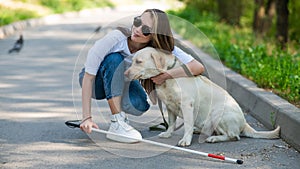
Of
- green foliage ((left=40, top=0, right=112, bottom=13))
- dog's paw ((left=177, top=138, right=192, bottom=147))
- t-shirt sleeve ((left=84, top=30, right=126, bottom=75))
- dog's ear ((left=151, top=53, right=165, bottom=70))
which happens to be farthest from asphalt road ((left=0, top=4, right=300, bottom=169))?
green foliage ((left=40, top=0, right=112, bottom=13))

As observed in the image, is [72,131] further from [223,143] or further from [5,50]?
[5,50]

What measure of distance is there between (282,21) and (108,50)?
8.94m

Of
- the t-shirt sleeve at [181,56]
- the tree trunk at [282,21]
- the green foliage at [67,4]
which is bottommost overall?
the green foliage at [67,4]

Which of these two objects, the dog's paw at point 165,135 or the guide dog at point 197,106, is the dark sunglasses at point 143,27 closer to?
the guide dog at point 197,106

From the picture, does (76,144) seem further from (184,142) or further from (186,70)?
(186,70)

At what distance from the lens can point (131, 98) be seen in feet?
18.5

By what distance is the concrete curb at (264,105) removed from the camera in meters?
5.43

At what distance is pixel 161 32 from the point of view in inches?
202

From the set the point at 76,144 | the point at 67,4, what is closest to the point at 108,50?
the point at 76,144

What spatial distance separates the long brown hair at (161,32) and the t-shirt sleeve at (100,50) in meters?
0.35

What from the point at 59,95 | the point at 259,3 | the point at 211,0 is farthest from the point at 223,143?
the point at 211,0

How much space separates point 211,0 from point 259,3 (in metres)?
7.05

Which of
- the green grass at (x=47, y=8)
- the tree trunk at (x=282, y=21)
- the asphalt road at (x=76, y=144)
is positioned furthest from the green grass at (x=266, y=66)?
the green grass at (x=47, y=8)

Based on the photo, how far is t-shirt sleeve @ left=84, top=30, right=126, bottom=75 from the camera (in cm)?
522
